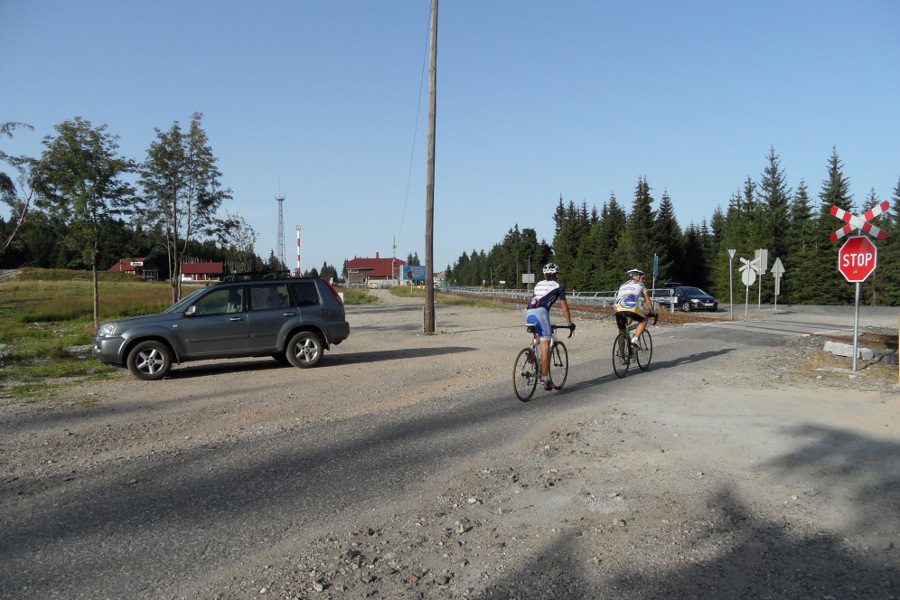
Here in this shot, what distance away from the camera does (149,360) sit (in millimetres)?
11195

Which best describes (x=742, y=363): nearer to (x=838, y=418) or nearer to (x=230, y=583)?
(x=838, y=418)

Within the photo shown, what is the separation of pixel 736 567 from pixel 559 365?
19.2 feet

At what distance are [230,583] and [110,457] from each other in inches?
128

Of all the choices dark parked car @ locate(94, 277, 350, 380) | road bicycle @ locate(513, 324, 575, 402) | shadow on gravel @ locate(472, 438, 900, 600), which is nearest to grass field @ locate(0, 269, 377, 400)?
dark parked car @ locate(94, 277, 350, 380)

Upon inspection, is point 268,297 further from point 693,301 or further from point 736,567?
point 693,301

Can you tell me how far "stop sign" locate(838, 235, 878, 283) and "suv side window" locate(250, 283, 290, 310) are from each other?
32.1ft

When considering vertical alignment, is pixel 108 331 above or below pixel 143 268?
below

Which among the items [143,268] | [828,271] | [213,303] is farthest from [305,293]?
[143,268]

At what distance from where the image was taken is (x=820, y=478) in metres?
5.12

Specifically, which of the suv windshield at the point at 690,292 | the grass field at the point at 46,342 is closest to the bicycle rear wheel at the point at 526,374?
the grass field at the point at 46,342

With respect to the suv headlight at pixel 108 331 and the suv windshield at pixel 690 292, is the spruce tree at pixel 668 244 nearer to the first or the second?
the suv windshield at pixel 690 292

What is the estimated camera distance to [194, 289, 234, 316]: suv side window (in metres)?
11.8

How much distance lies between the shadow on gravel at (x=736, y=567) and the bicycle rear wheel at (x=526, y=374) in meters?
4.18

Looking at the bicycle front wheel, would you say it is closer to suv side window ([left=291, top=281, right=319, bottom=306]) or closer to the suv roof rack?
suv side window ([left=291, top=281, right=319, bottom=306])
